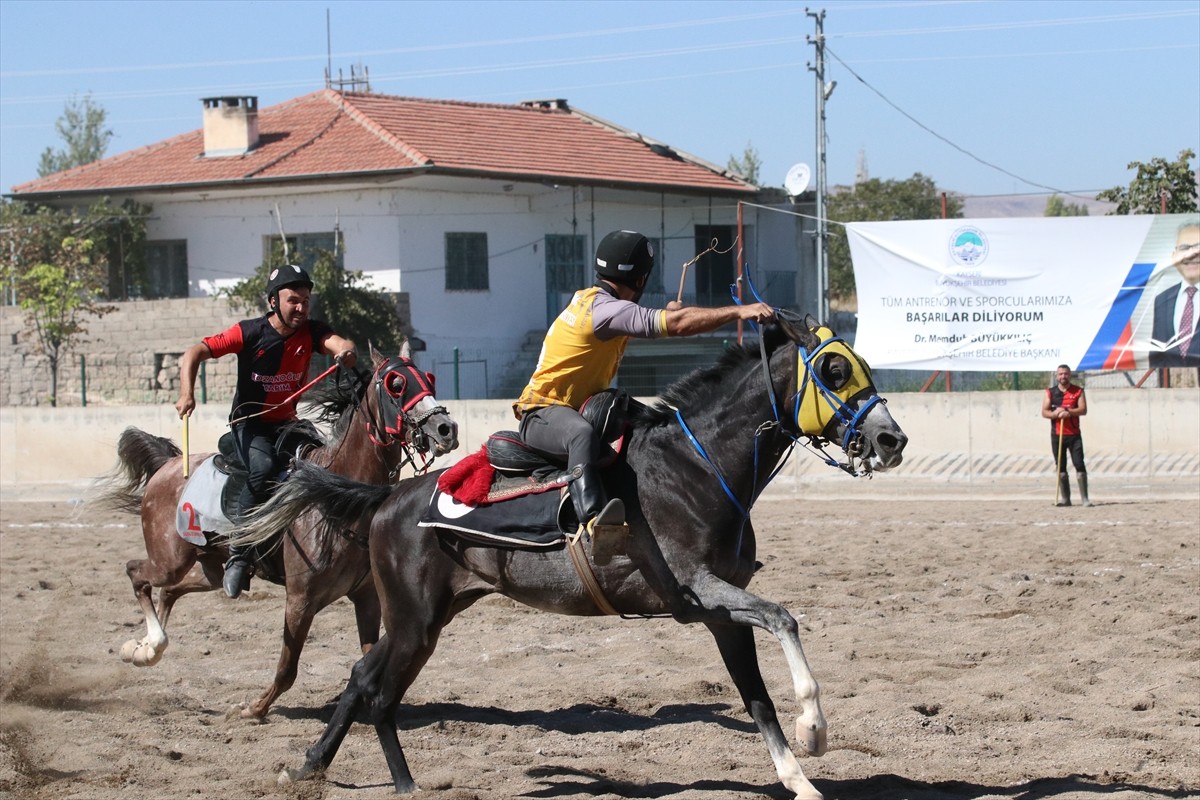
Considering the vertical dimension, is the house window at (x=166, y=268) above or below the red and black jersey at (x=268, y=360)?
above

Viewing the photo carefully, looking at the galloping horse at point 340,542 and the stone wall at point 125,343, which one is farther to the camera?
the stone wall at point 125,343

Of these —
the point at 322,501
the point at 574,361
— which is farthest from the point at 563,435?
the point at 322,501

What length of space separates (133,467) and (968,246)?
1262cm

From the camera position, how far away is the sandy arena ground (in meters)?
6.30

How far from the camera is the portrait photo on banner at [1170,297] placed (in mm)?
17547

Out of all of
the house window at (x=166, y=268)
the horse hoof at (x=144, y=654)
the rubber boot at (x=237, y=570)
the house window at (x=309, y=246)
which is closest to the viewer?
the rubber boot at (x=237, y=570)

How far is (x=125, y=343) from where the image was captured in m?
30.5

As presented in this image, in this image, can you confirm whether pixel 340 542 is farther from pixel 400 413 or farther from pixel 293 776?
pixel 293 776

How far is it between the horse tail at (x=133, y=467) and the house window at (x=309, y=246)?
21.1m

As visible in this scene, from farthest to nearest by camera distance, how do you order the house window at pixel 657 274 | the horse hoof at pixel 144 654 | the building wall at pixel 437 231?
the house window at pixel 657 274
the building wall at pixel 437 231
the horse hoof at pixel 144 654

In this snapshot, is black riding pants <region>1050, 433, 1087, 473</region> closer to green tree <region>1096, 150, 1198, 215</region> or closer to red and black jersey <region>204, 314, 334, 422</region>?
green tree <region>1096, 150, 1198, 215</region>

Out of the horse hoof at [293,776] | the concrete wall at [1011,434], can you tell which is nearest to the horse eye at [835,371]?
the horse hoof at [293,776]

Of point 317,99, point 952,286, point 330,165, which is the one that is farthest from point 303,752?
point 317,99

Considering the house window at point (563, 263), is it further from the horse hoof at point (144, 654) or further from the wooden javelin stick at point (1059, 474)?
the horse hoof at point (144, 654)
